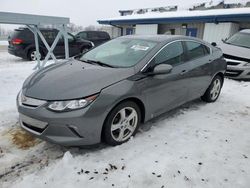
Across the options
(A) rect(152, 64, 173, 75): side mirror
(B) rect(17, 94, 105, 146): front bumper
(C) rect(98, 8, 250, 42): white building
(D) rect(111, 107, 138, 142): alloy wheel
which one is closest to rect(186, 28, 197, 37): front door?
(C) rect(98, 8, 250, 42): white building

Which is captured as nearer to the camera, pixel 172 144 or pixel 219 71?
pixel 172 144

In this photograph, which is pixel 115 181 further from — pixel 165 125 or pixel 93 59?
pixel 93 59

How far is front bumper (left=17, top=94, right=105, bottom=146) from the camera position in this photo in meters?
2.58

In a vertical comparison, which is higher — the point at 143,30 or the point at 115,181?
the point at 143,30

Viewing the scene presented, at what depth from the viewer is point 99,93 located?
2.70m

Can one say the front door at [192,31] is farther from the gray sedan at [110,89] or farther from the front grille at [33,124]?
the front grille at [33,124]

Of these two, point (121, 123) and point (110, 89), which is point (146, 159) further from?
point (110, 89)

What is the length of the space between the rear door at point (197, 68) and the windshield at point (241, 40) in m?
4.51

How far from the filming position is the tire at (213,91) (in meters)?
4.92

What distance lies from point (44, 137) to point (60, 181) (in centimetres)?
58

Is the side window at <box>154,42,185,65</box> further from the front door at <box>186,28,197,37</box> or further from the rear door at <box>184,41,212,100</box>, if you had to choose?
the front door at <box>186,28,197,37</box>

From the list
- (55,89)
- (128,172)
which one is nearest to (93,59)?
(55,89)

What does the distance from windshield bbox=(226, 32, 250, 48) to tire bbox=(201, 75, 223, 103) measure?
4.05m

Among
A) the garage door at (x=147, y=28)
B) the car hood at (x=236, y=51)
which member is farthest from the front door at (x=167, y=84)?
the garage door at (x=147, y=28)
